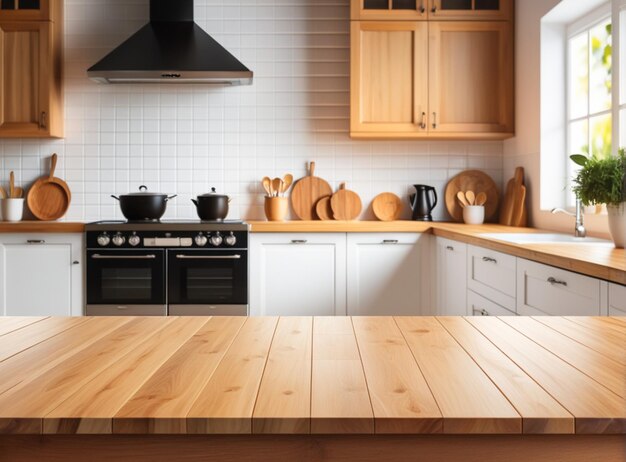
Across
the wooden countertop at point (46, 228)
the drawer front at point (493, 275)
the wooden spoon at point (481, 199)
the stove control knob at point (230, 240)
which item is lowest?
the drawer front at point (493, 275)

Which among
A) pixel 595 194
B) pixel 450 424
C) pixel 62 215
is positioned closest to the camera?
pixel 450 424

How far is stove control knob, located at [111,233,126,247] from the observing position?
12.3 feet

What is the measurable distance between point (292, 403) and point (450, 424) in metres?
0.19

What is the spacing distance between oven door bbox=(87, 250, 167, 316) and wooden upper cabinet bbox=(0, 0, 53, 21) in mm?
1642

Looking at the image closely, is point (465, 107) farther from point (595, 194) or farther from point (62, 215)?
Result: point (62, 215)

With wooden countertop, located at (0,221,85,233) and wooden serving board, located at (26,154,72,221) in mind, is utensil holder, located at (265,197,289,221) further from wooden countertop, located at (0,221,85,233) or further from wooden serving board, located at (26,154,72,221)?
wooden serving board, located at (26,154,72,221)

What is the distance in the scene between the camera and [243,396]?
2.56 feet

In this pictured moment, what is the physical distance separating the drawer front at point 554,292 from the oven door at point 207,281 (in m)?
1.78

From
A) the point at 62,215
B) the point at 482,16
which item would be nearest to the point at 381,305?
the point at 482,16

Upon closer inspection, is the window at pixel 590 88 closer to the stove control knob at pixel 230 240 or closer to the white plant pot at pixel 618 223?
the white plant pot at pixel 618 223

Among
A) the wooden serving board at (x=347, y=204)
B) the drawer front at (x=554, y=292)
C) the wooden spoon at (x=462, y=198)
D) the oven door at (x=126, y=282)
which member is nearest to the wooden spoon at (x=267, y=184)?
the wooden serving board at (x=347, y=204)

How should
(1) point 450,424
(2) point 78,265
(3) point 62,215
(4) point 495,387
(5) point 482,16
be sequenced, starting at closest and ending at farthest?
(1) point 450,424, (4) point 495,387, (2) point 78,265, (5) point 482,16, (3) point 62,215

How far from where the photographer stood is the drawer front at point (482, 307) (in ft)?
9.17

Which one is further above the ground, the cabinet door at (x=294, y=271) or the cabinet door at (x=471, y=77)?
the cabinet door at (x=471, y=77)
